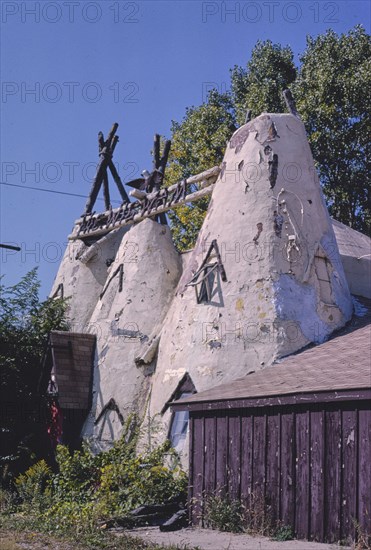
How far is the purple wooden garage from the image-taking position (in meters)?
10.1

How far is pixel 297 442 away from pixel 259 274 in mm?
5059

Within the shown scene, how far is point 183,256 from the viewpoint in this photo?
799 inches

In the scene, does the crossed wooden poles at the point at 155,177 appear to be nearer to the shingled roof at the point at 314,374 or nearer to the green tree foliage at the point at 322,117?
the shingled roof at the point at 314,374

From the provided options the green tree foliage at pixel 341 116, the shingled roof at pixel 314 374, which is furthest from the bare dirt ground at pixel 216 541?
the green tree foliage at pixel 341 116

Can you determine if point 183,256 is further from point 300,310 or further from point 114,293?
point 300,310

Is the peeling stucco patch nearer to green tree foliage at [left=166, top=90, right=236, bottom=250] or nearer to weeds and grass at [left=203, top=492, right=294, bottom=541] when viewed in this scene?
weeds and grass at [left=203, top=492, right=294, bottom=541]

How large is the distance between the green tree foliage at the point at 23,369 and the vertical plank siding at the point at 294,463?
6.68 m

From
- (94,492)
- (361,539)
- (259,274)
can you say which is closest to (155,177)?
(259,274)

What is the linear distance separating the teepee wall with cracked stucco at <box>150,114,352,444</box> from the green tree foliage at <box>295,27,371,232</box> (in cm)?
1374

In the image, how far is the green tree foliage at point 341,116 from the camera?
30.4 meters

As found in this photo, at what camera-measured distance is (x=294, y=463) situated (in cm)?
1105

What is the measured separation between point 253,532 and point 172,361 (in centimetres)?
540

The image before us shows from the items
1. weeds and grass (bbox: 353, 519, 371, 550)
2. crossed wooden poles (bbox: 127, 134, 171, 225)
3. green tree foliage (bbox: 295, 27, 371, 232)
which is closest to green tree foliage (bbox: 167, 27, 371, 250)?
green tree foliage (bbox: 295, 27, 371, 232)

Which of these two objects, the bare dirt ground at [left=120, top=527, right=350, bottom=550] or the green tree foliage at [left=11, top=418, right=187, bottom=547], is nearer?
the bare dirt ground at [left=120, top=527, right=350, bottom=550]
